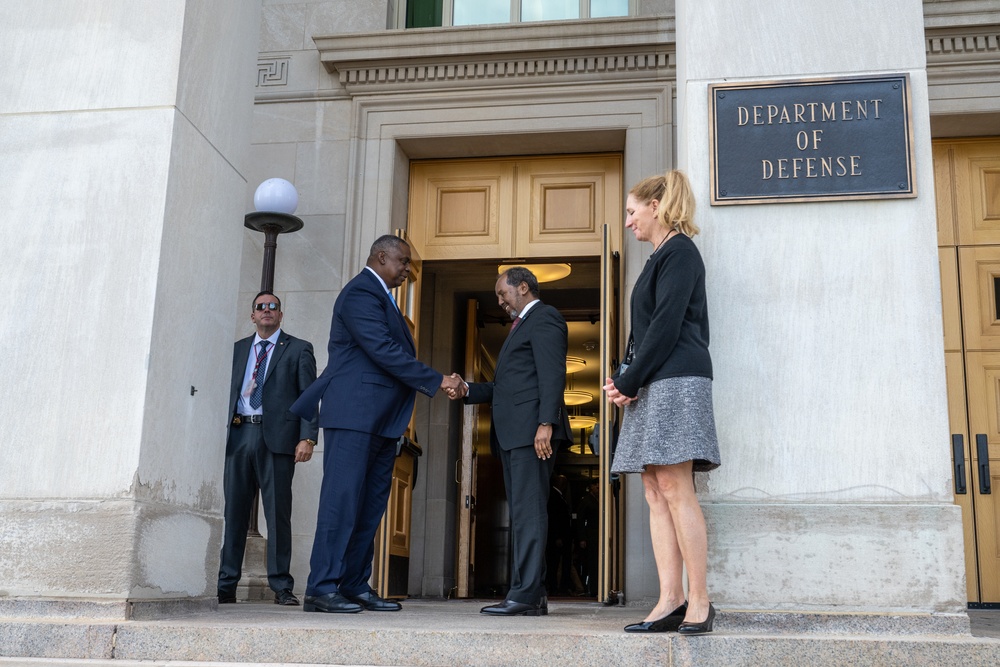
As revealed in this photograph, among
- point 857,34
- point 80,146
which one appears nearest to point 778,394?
point 857,34

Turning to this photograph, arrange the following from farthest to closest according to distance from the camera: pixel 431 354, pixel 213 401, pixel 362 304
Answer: pixel 431 354 → pixel 362 304 → pixel 213 401

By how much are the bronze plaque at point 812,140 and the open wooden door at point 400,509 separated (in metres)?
4.00

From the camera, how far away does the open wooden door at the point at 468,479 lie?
1116cm

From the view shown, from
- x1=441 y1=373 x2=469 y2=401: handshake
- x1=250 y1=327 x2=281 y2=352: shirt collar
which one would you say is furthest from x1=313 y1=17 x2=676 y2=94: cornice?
x1=441 y1=373 x2=469 y2=401: handshake

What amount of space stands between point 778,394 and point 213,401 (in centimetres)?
273

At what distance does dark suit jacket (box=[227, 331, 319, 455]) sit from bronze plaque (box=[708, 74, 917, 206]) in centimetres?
369

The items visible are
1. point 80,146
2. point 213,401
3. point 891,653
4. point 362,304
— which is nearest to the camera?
point 891,653

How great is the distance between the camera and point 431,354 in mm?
11758

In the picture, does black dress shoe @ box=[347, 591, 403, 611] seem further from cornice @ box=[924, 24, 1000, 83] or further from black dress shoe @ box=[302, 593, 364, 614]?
cornice @ box=[924, 24, 1000, 83]

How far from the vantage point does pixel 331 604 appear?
5531 millimetres

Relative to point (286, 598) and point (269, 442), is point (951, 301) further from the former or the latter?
point (286, 598)

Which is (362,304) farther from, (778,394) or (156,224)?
(778,394)

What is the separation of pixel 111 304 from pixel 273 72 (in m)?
5.44

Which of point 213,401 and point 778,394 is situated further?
point 213,401
